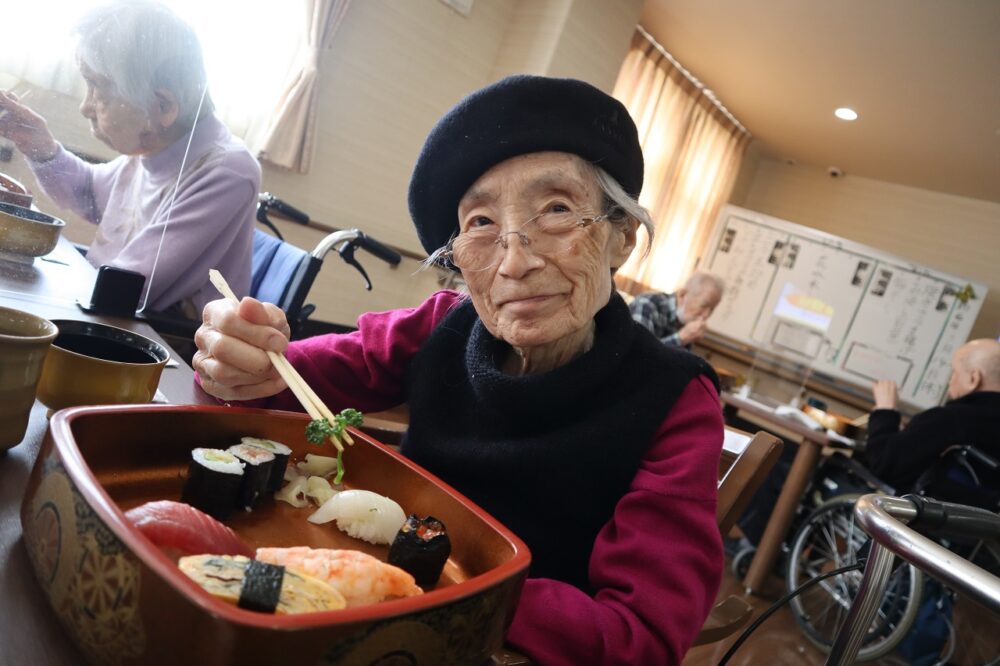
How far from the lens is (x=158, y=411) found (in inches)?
22.8

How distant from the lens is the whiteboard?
6.22 metres

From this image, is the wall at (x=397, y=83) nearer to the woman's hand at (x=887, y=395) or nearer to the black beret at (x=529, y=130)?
the woman's hand at (x=887, y=395)

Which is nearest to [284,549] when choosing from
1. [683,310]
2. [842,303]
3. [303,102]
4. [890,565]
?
[890,565]

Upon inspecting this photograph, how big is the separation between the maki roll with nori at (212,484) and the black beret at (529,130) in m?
0.53

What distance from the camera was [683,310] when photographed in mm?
4473

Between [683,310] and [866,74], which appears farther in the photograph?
[866,74]

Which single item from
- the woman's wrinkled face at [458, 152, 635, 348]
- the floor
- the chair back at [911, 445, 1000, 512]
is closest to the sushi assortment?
the woman's wrinkled face at [458, 152, 635, 348]

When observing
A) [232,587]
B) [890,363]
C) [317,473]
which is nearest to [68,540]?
[232,587]

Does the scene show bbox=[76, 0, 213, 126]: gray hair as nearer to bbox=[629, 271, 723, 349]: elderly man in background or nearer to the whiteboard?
bbox=[629, 271, 723, 349]: elderly man in background

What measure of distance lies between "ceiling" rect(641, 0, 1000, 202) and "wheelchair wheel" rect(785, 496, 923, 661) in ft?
10.1

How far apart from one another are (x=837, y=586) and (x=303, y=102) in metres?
3.91

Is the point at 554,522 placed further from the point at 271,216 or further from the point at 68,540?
the point at 271,216

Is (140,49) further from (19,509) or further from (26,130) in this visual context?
(19,509)

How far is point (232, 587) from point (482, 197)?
65 centimetres
